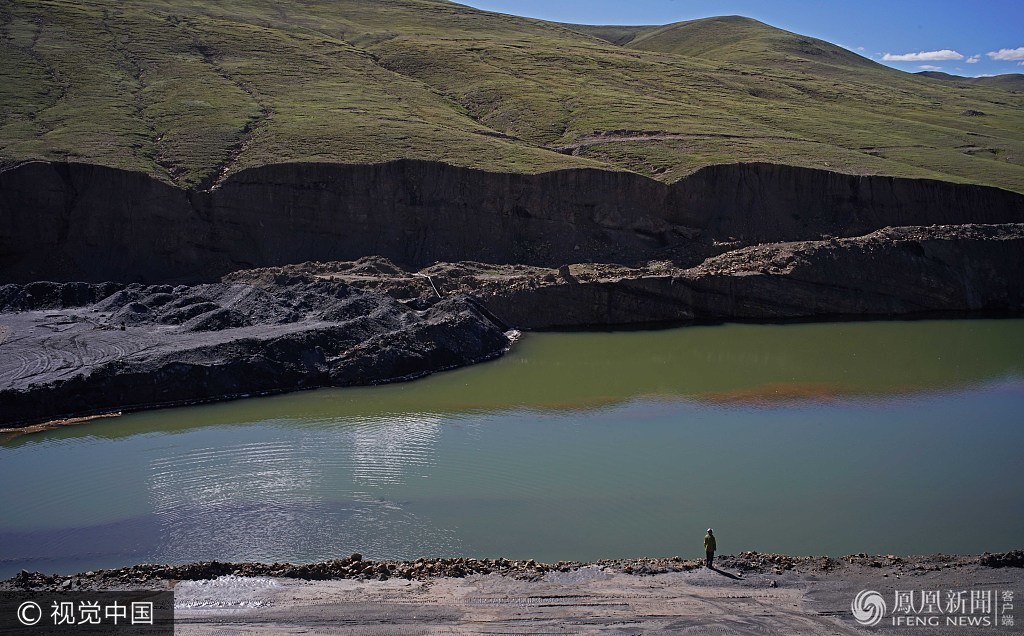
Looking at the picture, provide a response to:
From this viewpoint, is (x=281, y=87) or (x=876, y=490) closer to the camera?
(x=876, y=490)

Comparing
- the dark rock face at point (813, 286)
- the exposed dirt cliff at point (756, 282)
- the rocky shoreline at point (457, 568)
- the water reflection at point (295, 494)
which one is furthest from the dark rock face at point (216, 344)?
the rocky shoreline at point (457, 568)

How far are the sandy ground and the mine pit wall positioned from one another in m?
23.3

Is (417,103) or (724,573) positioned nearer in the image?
(724,573)

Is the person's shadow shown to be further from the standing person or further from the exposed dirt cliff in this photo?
the exposed dirt cliff

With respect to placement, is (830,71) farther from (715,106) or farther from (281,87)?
(281,87)

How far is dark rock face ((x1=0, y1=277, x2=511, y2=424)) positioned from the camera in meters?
24.0

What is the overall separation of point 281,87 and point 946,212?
33.6 metres

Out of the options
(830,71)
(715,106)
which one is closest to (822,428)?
(715,106)

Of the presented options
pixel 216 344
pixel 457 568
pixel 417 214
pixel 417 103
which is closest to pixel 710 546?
pixel 457 568

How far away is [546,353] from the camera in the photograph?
2994 cm

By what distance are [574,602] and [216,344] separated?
16.2m

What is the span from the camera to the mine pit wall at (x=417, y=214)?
35.4 m

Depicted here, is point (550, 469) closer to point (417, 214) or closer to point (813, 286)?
point (813, 286)

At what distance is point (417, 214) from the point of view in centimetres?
3703
